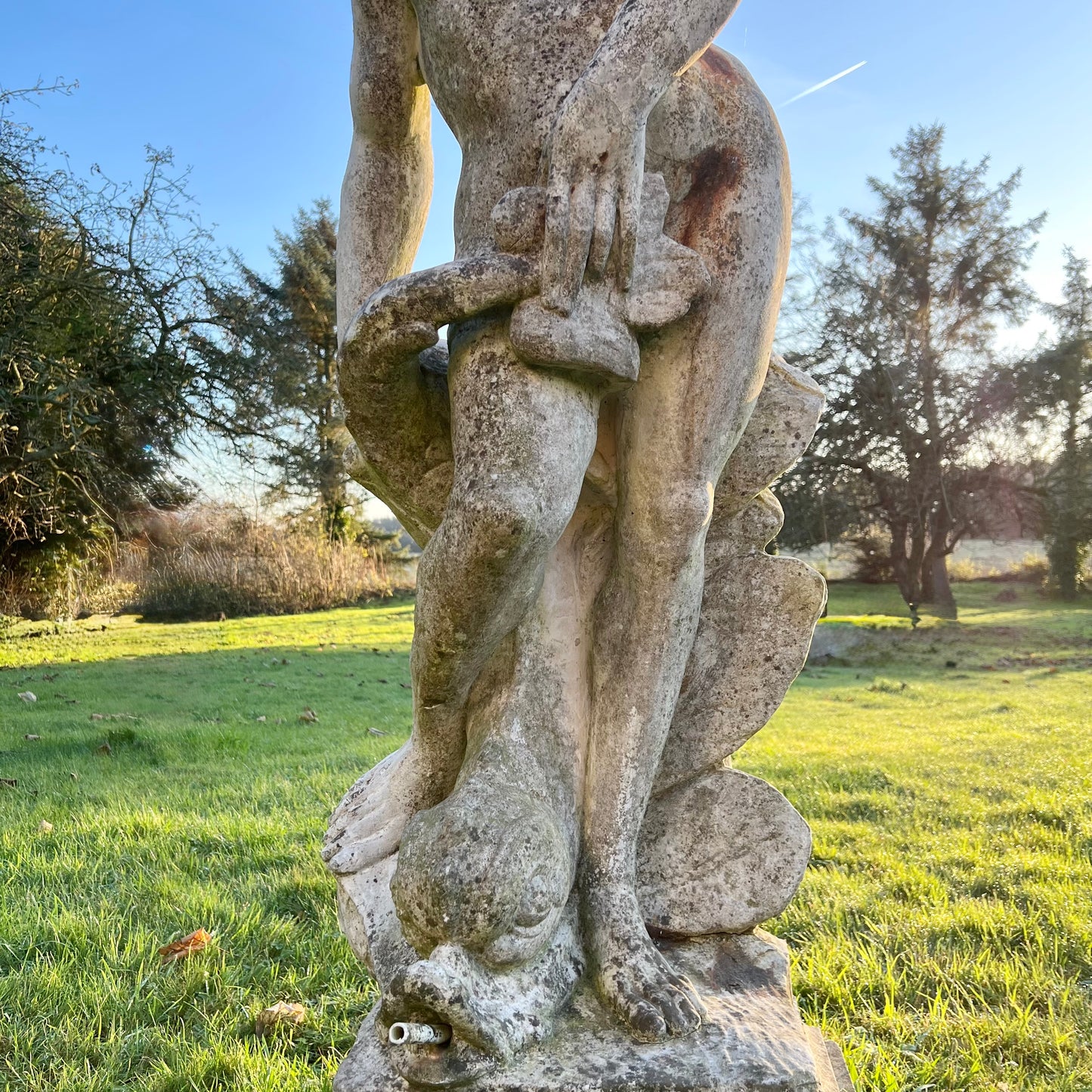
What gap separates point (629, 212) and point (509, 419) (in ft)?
1.41

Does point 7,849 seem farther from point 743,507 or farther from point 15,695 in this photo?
point 15,695

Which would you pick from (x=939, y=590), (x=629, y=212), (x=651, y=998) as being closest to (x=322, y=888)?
(x=651, y=998)

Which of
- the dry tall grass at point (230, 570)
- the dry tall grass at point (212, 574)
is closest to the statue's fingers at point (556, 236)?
the dry tall grass at point (212, 574)

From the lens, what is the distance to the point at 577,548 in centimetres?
210

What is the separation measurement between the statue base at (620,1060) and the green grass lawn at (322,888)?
2.93ft

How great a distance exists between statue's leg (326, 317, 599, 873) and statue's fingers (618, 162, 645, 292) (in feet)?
0.83

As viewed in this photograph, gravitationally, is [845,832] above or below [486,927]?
below

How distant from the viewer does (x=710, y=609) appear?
2217 millimetres

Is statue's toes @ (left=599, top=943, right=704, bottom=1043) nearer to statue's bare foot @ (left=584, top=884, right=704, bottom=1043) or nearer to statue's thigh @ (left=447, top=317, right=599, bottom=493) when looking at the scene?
statue's bare foot @ (left=584, top=884, right=704, bottom=1043)

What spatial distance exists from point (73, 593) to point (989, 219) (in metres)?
20.6

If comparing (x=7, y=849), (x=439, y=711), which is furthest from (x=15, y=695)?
(x=439, y=711)

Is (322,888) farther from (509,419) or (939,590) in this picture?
(939,590)

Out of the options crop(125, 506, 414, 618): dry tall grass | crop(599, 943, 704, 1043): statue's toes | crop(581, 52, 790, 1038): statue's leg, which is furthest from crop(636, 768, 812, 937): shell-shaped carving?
crop(125, 506, 414, 618): dry tall grass

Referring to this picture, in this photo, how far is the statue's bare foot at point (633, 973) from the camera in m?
1.55
